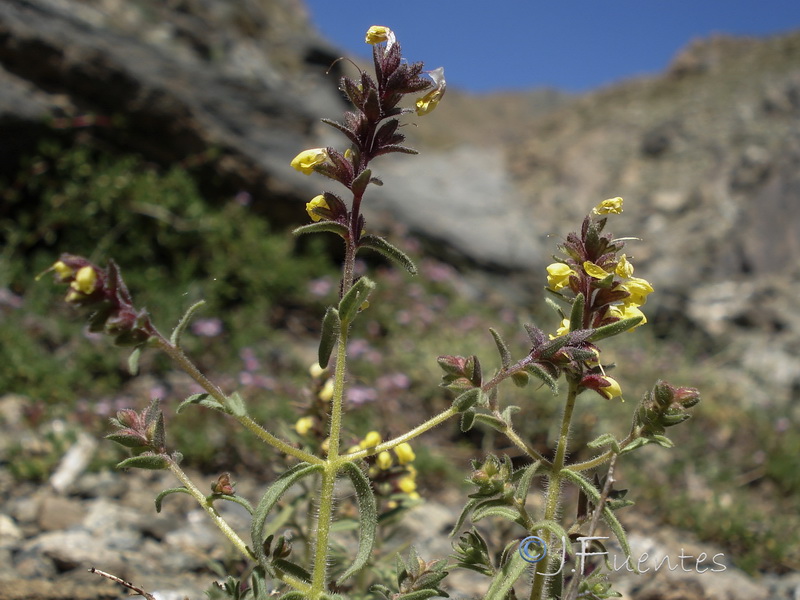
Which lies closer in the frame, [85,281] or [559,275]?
[85,281]

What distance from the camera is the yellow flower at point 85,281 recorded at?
1.27 metres

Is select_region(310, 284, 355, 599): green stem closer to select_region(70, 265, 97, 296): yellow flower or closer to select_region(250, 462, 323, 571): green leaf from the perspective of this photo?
select_region(250, 462, 323, 571): green leaf

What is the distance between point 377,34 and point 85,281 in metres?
0.83

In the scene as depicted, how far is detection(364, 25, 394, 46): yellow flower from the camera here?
153 centimetres

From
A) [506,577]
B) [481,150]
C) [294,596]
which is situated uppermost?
[481,150]

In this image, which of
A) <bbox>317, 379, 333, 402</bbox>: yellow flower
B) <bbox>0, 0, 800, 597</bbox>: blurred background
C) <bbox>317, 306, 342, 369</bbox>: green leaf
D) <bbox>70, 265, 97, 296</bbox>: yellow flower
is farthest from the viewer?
<bbox>0, 0, 800, 597</bbox>: blurred background

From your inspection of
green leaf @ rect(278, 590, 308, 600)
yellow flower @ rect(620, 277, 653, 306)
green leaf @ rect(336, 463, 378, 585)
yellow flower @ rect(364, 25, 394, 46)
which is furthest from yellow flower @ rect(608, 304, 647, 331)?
green leaf @ rect(278, 590, 308, 600)

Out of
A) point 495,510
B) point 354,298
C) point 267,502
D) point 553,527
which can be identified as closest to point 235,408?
point 267,502

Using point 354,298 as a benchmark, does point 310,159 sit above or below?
above

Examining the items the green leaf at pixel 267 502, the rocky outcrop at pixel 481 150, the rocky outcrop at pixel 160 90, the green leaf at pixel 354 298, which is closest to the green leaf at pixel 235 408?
Answer: the green leaf at pixel 267 502

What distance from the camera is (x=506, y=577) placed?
4.75 ft

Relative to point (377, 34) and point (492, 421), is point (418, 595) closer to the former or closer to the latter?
point (492, 421)

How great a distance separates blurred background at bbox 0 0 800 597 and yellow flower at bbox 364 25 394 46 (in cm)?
128

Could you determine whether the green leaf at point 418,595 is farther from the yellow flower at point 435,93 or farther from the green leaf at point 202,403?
the yellow flower at point 435,93
